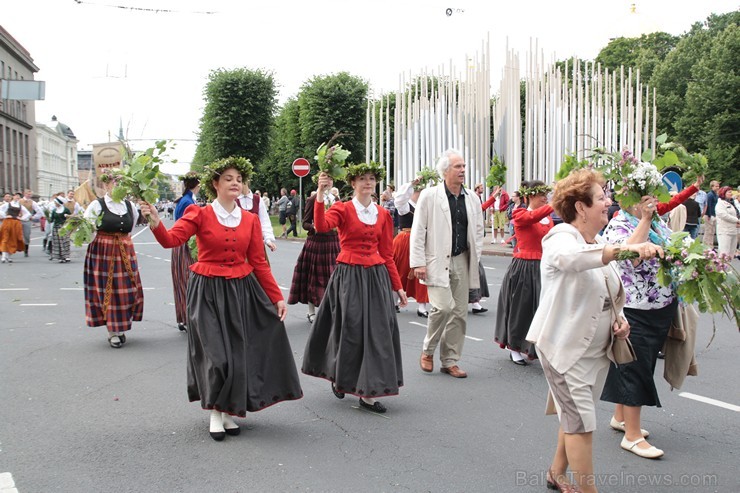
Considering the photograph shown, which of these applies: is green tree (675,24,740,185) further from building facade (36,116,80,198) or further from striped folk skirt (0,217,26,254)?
building facade (36,116,80,198)

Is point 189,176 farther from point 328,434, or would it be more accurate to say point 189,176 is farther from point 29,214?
point 29,214

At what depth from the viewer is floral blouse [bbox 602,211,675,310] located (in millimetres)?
4434

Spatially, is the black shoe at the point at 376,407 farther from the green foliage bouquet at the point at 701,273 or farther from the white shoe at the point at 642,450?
the green foliage bouquet at the point at 701,273

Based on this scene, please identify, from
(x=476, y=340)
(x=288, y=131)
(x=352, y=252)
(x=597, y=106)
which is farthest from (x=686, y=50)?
(x=352, y=252)

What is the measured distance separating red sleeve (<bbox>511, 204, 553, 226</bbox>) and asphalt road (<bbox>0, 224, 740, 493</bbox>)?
1479 millimetres

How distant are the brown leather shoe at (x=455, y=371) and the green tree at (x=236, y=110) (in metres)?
38.4

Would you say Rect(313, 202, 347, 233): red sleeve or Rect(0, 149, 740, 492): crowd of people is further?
Rect(313, 202, 347, 233): red sleeve

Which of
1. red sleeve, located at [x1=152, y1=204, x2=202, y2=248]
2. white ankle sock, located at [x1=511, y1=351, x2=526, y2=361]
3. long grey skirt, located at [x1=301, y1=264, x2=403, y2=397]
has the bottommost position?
white ankle sock, located at [x1=511, y1=351, x2=526, y2=361]

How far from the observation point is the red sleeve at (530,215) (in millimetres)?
6500

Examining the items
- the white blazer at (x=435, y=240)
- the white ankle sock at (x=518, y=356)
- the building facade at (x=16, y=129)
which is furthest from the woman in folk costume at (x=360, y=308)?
the building facade at (x=16, y=129)

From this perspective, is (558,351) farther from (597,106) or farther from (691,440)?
(597,106)

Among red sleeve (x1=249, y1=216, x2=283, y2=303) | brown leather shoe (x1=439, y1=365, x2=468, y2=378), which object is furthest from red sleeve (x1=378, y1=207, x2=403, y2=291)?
red sleeve (x1=249, y1=216, x2=283, y2=303)

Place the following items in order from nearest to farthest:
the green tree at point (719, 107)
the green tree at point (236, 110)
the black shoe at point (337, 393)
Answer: the black shoe at point (337, 393), the green tree at point (719, 107), the green tree at point (236, 110)

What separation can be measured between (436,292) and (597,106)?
18298 mm
